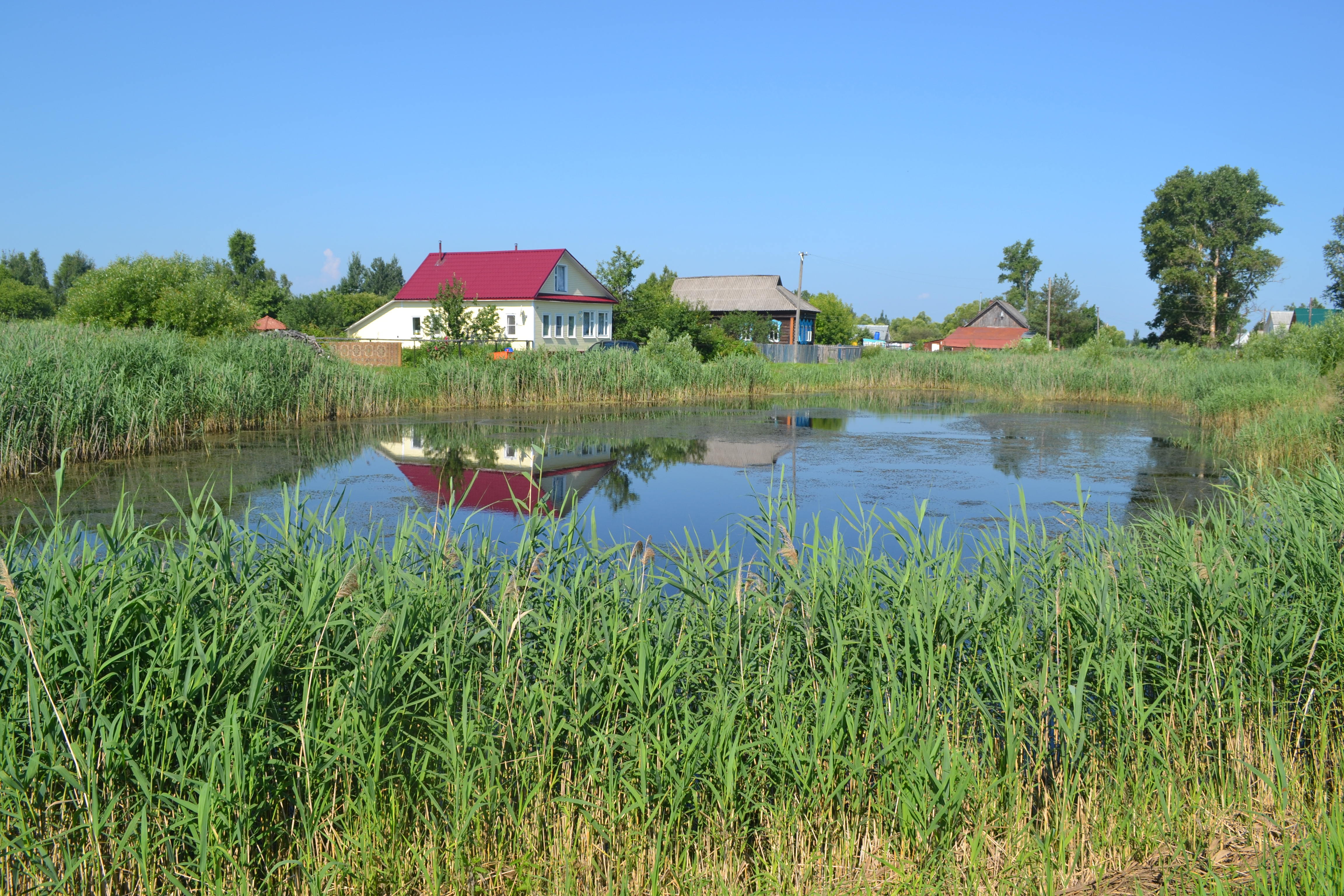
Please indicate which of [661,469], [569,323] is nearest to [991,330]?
[569,323]

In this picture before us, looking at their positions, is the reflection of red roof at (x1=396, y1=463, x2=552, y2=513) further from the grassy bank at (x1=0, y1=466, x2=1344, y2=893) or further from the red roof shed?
the red roof shed

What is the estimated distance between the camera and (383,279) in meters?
90.4

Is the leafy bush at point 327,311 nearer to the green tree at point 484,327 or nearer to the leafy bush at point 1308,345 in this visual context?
the green tree at point 484,327

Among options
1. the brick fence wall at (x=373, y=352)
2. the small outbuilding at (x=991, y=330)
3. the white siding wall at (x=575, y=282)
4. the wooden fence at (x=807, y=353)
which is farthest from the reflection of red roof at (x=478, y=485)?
the small outbuilding at (x=991, y=330)

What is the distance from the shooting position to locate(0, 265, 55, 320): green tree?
2501 inches

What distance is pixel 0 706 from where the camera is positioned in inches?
122

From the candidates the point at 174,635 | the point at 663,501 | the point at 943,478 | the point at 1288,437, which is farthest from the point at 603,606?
the point at 1288,437

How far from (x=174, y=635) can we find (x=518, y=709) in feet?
3.94

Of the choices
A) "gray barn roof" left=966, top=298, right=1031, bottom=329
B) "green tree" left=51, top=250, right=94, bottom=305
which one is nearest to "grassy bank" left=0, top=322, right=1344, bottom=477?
"gray barn roof" left=966, top=298, right=1031, bottom=329

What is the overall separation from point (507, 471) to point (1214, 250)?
50.5 m

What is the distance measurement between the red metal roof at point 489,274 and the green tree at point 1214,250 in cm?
3483

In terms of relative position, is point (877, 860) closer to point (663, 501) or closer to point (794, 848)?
point (794, 848)

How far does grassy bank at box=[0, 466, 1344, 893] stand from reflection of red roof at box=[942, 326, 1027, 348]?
67.5 m

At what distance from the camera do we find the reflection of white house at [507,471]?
1131 cm
